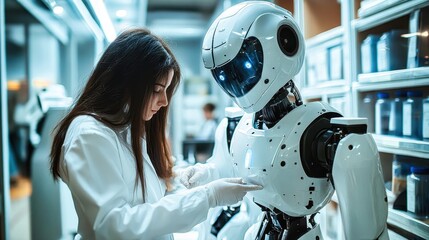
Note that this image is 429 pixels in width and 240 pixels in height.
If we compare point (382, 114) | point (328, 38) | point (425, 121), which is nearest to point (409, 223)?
point (425, 121)

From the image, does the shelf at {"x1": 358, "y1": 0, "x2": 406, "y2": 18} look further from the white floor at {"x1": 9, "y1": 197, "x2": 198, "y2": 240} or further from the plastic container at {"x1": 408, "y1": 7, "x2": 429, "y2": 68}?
the white floor at {"x1": 9, "y1": 197, "x2": 198, "y2": 240}

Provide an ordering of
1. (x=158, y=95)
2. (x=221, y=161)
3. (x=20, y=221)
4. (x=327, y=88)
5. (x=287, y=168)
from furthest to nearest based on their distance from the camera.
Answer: (x=20, y=221)
(x=327, y=88)
(x=221, y=161)
(x=158, y=95)
(x=287, y=168)

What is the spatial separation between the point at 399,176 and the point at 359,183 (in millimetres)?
682

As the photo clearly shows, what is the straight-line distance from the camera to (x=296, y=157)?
99cm

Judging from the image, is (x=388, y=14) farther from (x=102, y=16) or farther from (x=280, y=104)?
(x=102, y=16)

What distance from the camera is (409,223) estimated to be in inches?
47.8

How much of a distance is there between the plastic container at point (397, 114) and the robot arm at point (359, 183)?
588 millimetres

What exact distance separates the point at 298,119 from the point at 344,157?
0.18 metres

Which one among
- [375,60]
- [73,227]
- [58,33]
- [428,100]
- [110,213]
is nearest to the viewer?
[110,213]

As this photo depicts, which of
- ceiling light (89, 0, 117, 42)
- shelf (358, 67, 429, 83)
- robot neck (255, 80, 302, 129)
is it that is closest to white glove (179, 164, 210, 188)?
robot neck (255, 80, 302, 129)

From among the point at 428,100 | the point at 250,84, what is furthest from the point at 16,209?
the point at 428,100

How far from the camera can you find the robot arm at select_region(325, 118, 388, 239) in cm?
89

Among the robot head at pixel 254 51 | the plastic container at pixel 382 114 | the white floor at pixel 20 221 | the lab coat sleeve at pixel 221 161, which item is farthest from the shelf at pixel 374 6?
the white floor at pixel 20 221

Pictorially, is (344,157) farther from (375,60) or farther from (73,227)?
(73,227)
